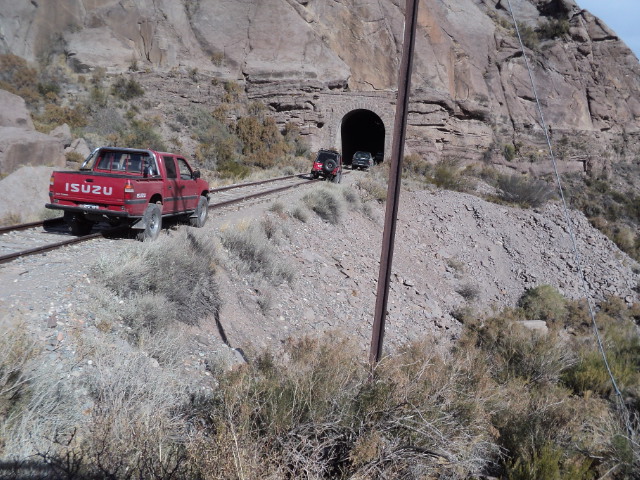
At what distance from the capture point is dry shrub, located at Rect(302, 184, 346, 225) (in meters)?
16.9

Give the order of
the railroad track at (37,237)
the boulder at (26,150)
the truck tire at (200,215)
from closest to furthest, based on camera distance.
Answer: the railroad track at (37,237)
the truck tire at (200,215)
the boulder at (26,150)

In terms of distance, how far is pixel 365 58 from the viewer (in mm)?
41969

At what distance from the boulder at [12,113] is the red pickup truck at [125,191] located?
1507 cm

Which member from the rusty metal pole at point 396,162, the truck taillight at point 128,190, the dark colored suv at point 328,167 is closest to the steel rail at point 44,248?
the truck taillight at point 128,190

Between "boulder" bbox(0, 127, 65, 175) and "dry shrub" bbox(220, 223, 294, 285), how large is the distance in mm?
10717

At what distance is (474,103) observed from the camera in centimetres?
3925

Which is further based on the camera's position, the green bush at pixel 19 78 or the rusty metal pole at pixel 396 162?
the green bush at pixel 19 78

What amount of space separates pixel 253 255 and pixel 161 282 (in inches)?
140

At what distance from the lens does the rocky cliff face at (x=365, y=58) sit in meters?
37.3

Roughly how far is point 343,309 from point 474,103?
31.8 m

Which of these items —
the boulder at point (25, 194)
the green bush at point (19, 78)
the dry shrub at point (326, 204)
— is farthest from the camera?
the green bush at point (19, 78)

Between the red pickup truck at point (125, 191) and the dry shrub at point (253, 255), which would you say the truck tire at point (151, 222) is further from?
the dry shrub at point (253, 255)

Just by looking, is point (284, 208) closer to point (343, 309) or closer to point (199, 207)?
point (199, 207)

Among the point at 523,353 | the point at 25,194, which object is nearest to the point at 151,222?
the point at 25,194
